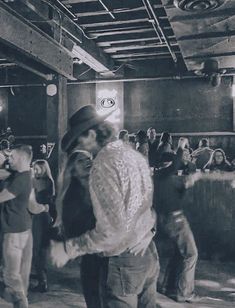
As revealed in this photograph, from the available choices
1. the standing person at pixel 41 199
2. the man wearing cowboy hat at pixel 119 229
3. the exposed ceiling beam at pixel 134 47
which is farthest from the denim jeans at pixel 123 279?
the exposed ceiling beam at pixel 134 47

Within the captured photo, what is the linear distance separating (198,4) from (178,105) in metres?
9.61

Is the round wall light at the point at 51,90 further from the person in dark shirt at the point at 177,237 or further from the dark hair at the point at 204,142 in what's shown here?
the dark hair at the point at 204,142

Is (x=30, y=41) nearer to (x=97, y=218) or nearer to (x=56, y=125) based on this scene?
(x=56, y=125)

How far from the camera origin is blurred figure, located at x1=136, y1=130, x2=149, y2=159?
1302 cm

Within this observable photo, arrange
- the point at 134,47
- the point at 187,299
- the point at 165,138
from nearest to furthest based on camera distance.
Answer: the point at 187,299
the point at 134,47
the point at 165,138

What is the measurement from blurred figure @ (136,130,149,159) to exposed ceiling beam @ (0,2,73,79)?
6129mm

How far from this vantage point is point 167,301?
212 inches

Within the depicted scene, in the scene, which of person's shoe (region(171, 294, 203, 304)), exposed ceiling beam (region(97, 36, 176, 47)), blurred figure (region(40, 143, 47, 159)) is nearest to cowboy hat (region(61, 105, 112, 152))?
person's shoe (region(171, 294, 203, 304))

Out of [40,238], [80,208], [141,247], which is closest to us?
[141,247]

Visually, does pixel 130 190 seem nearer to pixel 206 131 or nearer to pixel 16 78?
pixel 206 131

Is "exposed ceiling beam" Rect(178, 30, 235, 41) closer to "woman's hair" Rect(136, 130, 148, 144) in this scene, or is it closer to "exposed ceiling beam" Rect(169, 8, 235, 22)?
"exposed ceiling beam" Rect(169, 8, 235, 22)

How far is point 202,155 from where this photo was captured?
539 inches

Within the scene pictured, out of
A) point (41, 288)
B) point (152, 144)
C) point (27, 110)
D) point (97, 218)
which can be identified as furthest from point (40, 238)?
A: point (27, 110)

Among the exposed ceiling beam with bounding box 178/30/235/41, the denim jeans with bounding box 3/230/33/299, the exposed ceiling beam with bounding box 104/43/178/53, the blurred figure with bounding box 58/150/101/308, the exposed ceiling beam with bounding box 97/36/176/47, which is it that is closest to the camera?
the blurred figure with bounding box 58/150/101/308
